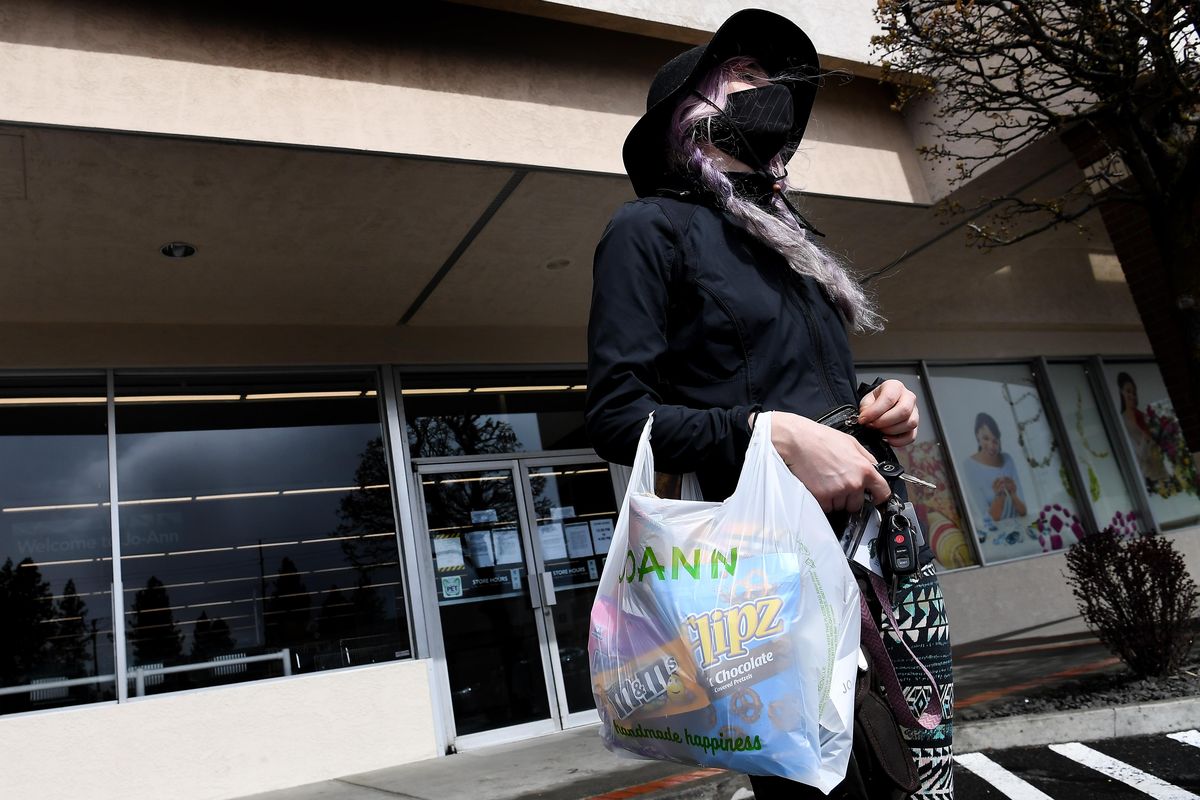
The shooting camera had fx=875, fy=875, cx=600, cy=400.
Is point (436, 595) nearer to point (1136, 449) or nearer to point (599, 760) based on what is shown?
point (599, 760)

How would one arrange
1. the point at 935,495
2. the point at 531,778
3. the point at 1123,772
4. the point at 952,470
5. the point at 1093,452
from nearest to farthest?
the point at 1123,772, the point at 531,778, the point at 935,495, the point at 952,470, the point at 1093,452

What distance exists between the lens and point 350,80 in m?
5.36

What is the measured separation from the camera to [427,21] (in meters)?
5.65

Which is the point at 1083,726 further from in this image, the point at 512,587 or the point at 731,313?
the point at 512,587

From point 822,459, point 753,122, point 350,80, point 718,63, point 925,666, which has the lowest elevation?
point 925,666

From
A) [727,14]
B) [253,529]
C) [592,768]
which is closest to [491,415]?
[253,529]

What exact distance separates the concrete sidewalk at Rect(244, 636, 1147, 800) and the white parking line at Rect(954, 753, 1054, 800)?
0.61ft

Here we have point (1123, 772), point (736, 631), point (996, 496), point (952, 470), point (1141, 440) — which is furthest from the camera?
point (1141, 440)

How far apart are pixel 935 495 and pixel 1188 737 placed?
631cm

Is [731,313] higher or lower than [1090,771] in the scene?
higher

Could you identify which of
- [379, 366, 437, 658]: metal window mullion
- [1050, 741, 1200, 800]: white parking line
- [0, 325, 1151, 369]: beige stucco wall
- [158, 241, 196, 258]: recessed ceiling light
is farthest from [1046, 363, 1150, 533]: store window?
[158, 241, 196, 258]: recessed ceiling light

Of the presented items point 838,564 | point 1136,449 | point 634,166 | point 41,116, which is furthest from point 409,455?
point 1136,449

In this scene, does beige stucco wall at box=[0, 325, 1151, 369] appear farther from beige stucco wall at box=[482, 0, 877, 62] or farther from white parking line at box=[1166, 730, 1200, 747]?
white parking line at box=[1166, 730, 1200, 747]

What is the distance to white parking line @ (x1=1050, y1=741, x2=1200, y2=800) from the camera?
3387 millimetres
